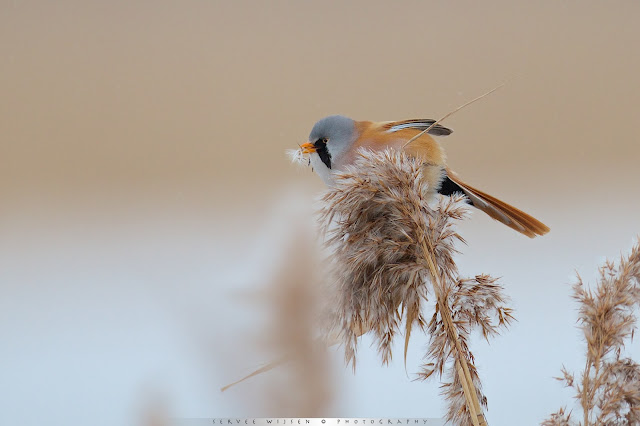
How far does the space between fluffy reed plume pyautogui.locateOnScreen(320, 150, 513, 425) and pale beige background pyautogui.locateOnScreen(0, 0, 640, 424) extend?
1366mm

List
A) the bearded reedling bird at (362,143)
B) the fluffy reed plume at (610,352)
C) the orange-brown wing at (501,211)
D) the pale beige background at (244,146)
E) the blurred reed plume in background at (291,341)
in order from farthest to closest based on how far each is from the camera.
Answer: the pale beige background at (244,146), the orange-brown wing at (501,211), the bearded reedling bird at (362,143), the fluffy reed plume at (610,352), the blurred reed plume in background at (291,341)

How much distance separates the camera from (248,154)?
6.18 ft

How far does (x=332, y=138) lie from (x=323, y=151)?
0.03 m

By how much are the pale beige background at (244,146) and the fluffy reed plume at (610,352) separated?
138 centimetres

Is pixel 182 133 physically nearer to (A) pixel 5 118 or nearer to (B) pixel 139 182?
(B) pixel 139 182

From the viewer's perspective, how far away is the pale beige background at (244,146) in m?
1.76

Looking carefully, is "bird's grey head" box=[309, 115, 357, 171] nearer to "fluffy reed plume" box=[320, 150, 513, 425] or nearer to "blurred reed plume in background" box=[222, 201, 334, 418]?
"fluffy reed plume" box=[320, 150, 513, 425]

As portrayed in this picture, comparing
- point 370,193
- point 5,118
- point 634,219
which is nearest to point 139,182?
point 5,118

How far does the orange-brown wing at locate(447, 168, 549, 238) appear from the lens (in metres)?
1.24

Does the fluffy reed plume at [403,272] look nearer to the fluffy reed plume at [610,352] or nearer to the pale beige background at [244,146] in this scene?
the fluffy reed plume at [610,352]

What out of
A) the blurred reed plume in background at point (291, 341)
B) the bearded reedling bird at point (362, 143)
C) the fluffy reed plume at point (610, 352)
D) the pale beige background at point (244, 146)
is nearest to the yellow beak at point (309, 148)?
the bearded reedling bird at point (362, 143)

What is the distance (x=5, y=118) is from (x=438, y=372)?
1.98 metres

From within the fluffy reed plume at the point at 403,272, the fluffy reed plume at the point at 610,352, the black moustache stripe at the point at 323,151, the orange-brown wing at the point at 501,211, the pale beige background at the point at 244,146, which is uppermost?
the pale beige background at the point at 244,146

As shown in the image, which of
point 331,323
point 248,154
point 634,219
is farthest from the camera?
point 248,154
